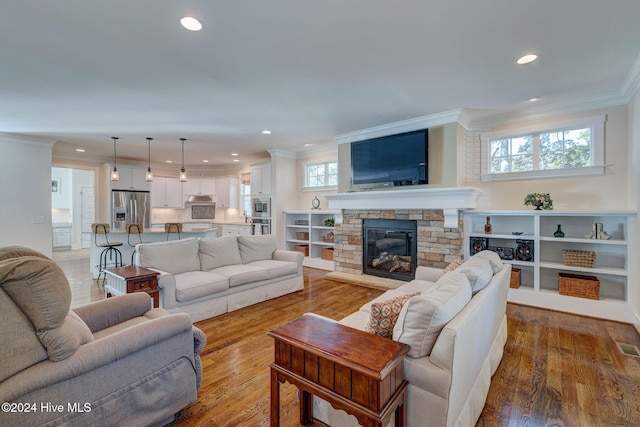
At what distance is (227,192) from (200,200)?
0.95 m

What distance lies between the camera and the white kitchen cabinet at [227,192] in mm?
8984

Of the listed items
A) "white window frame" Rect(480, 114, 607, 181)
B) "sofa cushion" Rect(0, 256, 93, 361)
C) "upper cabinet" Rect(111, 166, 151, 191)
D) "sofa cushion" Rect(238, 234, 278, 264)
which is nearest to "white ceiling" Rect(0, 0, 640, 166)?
"white window frame" Rect(480, 114, 607, 181)

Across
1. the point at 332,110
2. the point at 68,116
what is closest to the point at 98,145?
the point at 68,116

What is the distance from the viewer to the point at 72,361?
138cm

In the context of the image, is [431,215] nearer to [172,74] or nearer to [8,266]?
[172,74]

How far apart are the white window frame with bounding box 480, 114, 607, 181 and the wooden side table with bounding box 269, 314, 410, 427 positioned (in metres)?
3.90

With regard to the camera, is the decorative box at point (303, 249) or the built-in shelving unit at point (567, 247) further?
the decorative box at point (303, 249)

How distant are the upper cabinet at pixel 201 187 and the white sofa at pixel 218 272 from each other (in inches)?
205

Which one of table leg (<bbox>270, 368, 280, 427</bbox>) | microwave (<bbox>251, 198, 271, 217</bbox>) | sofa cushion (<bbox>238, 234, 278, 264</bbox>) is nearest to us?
table leg (<bbox>270, 368, 280, 427</bbox>)

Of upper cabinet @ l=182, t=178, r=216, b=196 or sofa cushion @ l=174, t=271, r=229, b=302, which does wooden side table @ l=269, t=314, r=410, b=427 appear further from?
upper cabinet @ l=182, t=178, r=216, b=196

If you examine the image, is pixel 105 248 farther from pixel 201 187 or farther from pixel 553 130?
pixel 553 130

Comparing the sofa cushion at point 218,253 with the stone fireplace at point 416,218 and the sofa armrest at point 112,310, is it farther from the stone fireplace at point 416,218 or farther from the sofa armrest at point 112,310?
the stone fireplace at point 416,218

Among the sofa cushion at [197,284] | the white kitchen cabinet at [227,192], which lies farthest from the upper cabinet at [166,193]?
the sofa cushion at [197,284]

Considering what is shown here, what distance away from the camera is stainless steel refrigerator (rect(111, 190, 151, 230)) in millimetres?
7438
